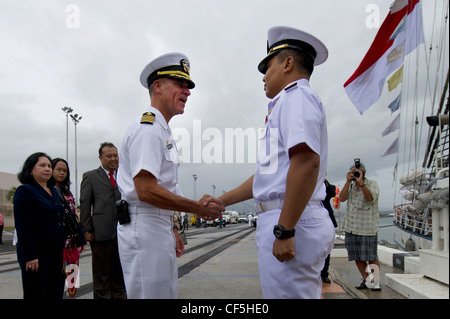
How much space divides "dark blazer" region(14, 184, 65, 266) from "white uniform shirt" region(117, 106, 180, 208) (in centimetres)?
143

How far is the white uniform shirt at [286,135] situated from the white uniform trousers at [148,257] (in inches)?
23.8

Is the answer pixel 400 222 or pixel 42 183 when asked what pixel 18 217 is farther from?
pixel 400 222

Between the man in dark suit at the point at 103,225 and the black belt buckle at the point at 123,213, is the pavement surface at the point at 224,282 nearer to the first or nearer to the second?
the man in dark suit at the point at 103,225

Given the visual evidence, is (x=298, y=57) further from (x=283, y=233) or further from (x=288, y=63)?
(x=283, y=233)

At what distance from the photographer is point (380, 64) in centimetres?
858

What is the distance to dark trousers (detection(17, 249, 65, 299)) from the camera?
114 inches

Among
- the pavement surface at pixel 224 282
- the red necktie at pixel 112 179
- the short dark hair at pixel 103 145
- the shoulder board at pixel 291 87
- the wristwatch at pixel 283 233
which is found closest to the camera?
the wristwatch at pixel 283 233

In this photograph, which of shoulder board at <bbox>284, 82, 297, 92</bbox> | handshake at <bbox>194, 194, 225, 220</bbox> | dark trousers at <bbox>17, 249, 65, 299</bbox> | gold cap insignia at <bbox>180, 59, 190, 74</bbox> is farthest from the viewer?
dark trousers at <bbox>17, 249, 65, 299</bbox>

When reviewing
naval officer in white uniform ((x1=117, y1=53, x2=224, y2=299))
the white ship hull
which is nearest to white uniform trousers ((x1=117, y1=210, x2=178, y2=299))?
naval officer in white uniform ((x1=117, y1=53, x2=224, y2=299))

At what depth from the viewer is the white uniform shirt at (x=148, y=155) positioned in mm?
1856

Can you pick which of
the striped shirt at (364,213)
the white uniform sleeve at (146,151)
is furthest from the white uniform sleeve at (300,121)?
the striped shirt at (364,213)

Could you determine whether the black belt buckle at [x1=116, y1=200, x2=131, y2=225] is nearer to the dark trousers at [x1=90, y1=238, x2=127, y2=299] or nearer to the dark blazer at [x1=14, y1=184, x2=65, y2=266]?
the dark blazer at [x1=14, y1=184, x2=65, y2=266]
